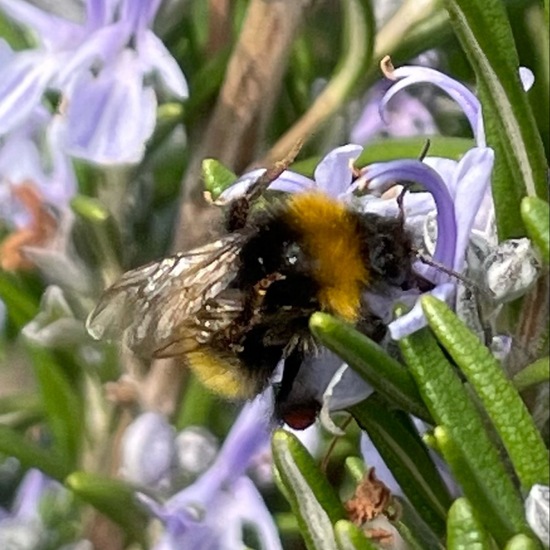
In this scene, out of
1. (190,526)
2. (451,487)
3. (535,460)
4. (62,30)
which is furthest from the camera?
(62,30)

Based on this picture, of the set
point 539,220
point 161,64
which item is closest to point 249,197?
point 539,220

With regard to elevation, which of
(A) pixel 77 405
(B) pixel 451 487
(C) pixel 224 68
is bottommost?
(A) pixel 77 405

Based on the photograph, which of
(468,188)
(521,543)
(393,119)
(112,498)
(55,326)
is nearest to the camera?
(521,543)

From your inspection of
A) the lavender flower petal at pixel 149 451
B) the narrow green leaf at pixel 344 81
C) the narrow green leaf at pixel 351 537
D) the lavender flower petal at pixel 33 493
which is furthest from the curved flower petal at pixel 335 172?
the lavender flower petal at pixel 33 493

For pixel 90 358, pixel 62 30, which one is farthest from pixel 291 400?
pixel 62 30

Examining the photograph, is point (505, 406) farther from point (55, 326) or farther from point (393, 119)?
point (393, 119)

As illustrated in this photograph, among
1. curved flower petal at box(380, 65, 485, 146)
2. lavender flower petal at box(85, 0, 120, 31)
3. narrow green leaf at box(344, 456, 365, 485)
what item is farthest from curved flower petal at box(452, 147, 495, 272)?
lavender flower petal at box(85, 0, 120, 31)

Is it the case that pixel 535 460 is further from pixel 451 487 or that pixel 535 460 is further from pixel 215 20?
pixel 215 20
